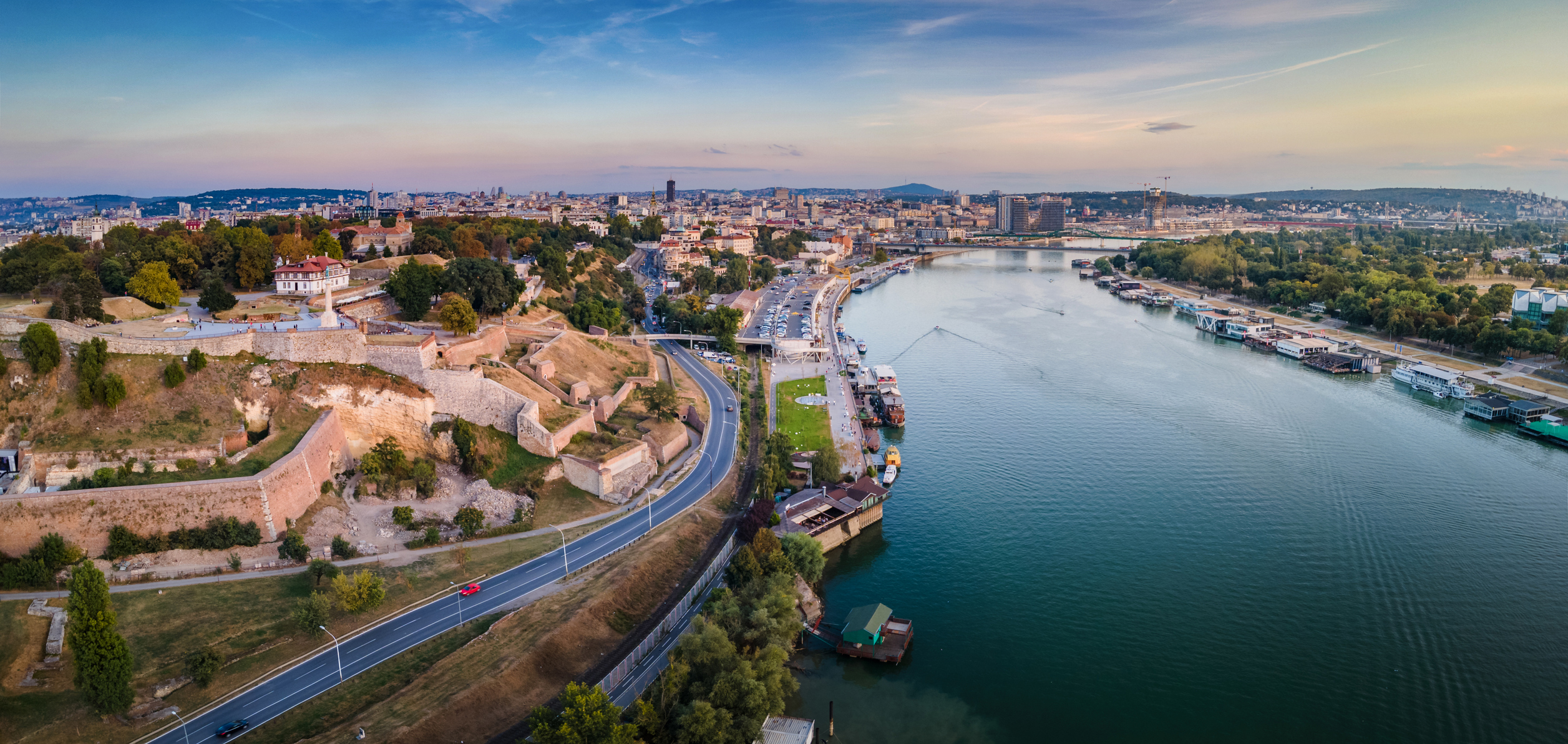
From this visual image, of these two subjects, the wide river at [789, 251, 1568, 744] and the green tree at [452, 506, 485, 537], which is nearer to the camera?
the wide river at [789, 251, 1568, 744]

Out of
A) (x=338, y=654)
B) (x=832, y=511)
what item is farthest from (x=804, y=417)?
(x=338, y=654)

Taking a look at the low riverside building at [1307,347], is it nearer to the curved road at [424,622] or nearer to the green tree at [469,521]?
the curved road at [424,622]

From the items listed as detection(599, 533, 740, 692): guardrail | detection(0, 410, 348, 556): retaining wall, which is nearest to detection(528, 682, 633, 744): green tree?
detection(599, 533, 740, 692): guardrail

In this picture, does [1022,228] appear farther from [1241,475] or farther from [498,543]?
[498,543]

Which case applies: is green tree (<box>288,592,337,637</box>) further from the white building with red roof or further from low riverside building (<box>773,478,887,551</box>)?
the white building with red roof

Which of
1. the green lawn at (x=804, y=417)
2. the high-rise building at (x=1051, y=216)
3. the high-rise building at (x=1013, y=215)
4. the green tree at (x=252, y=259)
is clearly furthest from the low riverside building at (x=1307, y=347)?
the high-rise building at (x=1051, y=216)

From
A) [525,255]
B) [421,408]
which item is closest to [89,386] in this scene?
[421,408]
